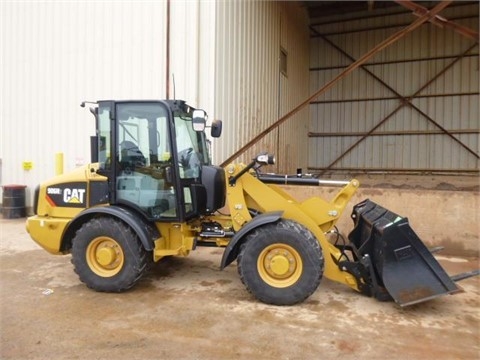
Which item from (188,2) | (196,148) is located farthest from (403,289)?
(188,2)

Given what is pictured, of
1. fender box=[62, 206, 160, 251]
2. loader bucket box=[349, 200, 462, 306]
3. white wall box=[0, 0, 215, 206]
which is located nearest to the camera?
loader bucket box=[349, 200, 462, 306]

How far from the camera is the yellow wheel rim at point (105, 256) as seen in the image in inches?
159

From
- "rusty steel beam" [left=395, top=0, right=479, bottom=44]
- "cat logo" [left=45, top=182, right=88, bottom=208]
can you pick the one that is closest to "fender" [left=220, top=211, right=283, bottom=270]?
"cat logo" [left=45, top=182, right=88, bottom=208]

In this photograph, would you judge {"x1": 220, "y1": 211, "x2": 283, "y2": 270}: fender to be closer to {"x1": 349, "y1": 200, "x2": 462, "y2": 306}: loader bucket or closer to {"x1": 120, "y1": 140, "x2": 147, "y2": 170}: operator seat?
{"x1": 349, "y1": 200, "x2": 462, "y2": 306}: loader bucket

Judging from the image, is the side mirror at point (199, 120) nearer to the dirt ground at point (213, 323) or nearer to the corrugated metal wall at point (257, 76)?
the dirt ground at point (213, 323)

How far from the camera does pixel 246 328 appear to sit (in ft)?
10.8

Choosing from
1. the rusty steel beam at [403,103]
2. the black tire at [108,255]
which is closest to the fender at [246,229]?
the black tire at [108,255]

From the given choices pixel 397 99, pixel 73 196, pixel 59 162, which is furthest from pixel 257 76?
pixel 397 99

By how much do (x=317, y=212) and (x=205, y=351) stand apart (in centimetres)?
188

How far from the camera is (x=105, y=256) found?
159 inches

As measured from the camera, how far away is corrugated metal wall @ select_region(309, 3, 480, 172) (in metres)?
13.2

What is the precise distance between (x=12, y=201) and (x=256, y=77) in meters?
6.01

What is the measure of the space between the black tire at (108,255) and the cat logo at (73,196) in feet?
1.30

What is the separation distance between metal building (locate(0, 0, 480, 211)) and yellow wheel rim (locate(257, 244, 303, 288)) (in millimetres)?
3792
